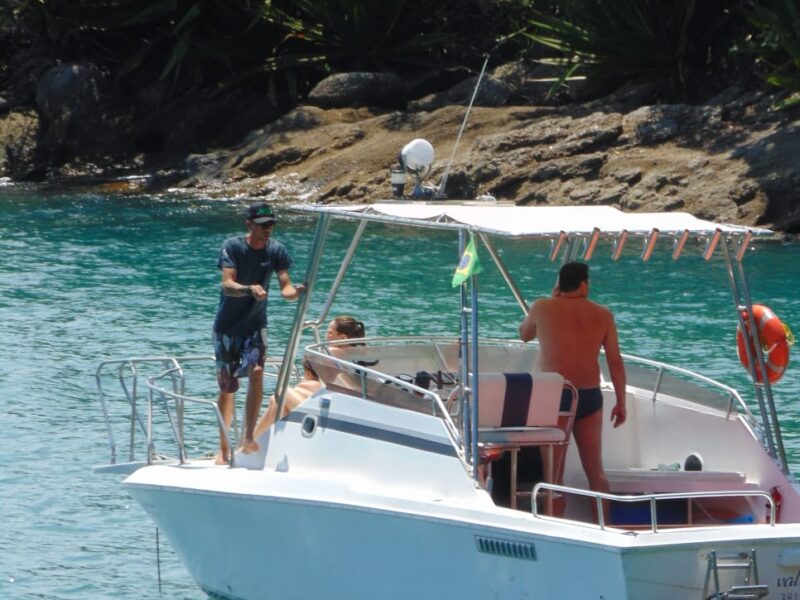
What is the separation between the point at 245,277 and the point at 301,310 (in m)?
0.65

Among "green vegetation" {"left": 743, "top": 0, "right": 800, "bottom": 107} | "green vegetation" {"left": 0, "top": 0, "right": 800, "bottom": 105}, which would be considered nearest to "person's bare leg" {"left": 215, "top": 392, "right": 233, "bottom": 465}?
"green vegetation" {"left": 743, "top": 0, "right": 800, "bottom": 107}

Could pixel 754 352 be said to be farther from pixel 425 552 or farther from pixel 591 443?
pixel 425 552

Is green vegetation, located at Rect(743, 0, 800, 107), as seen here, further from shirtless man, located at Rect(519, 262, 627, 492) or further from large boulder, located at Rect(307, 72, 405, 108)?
shirtless man, located at Rect(519, 262, 627, 492)

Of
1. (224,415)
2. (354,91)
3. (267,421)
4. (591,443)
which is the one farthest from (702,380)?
(354,91)

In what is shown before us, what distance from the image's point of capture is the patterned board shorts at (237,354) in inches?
314

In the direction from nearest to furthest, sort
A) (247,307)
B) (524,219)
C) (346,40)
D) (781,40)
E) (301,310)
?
(524,219), (301,310), (247,307), (781,40), (346,40)

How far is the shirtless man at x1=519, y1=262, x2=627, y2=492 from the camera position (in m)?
7.24

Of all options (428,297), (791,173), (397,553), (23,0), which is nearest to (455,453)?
(397,553)

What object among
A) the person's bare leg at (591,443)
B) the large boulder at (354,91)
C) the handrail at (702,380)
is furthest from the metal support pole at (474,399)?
the large boulder at (354,91)

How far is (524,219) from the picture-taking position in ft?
22.4

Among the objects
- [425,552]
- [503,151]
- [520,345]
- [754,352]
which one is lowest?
[425,552]

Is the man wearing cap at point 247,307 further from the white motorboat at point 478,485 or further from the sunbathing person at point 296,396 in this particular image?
the white motorboat at point 478,485

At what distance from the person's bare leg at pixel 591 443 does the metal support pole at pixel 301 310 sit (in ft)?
4.84

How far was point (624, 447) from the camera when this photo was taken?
8.09 m
